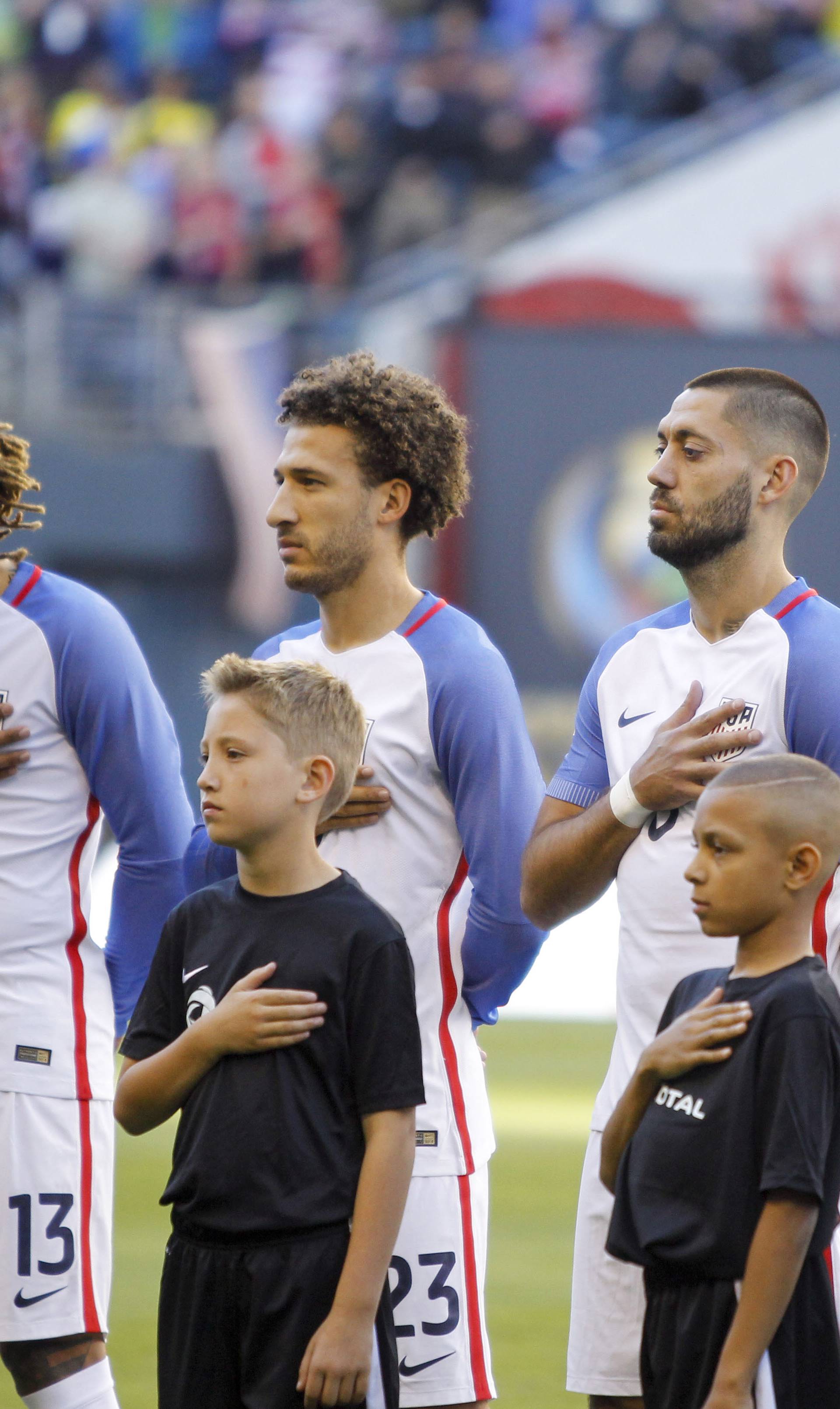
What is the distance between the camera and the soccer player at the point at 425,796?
3.05 meters

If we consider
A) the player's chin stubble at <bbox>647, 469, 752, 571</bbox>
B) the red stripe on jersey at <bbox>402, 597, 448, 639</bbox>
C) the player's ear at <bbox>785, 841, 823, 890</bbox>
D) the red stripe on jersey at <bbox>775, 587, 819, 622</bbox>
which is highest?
the player's chin stubble at <bbox>647, 469, 752, 571</bbox>

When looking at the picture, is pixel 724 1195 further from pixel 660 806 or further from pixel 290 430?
pixel 290 430

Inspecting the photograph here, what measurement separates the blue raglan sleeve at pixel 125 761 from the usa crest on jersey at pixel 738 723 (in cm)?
101

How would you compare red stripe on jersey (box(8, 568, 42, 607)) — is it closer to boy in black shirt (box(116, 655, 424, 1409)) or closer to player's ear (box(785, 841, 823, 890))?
boy in black shirt (box(116, 655, 424, 1409))

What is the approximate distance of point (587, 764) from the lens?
127 inches

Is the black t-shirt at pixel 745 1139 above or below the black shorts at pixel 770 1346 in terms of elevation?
above

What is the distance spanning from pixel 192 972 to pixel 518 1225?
4071mm

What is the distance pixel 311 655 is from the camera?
3338mm

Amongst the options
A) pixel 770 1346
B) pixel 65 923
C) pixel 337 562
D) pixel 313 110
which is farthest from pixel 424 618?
pixel 313 110

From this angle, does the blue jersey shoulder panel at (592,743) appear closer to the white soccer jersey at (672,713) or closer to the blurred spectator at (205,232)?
the white soccer jersey at (672,713)

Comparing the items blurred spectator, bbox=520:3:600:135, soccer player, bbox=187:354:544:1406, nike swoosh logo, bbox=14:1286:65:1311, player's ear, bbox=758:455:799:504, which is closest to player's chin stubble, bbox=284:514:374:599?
soccer player, bbox=187:354:544:1406

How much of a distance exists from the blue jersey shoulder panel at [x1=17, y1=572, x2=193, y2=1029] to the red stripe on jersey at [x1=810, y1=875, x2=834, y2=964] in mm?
1173

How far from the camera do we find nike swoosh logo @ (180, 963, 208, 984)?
2719mm

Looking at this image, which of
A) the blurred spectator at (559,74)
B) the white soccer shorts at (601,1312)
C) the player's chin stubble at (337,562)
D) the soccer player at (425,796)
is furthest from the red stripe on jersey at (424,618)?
the blurred spectator at (559,74)
